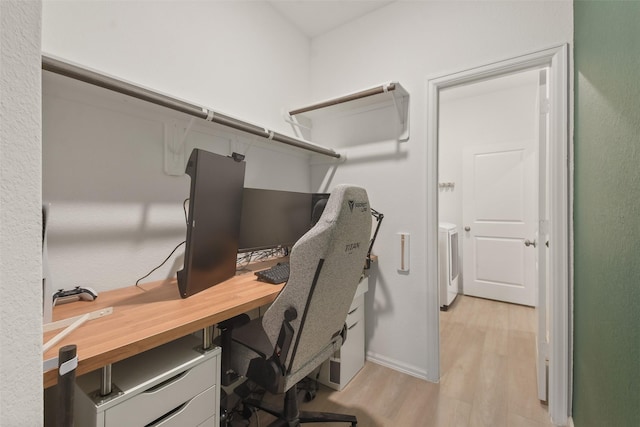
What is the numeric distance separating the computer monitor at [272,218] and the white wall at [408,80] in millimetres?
509

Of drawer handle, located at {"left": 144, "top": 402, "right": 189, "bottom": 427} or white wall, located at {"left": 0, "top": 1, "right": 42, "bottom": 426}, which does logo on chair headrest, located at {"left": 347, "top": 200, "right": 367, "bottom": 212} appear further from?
drawer handle, located at {"left": 144, "top": 402, "right": 189, "bottom": 427}

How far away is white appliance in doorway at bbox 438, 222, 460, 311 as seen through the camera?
10.4ft

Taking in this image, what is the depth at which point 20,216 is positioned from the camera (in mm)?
373

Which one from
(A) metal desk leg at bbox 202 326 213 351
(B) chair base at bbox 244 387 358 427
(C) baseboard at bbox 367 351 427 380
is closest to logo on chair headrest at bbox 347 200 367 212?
(A) metal desk leg at bbox 202 326 213 351

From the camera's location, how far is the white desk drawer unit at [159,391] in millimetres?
772

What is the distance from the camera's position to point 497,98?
3633 millimetres

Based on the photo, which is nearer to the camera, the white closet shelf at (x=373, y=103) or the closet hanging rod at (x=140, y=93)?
the closet hanging rod at (x=140, y=93)

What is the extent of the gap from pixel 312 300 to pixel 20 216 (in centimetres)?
77

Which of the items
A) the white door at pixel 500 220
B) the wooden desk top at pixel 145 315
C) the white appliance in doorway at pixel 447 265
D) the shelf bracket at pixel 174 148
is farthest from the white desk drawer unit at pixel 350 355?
the white door at pixel 500 220

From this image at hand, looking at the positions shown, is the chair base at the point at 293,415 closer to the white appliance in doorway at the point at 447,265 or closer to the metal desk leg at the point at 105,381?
the metal desk leg at the point at 105,381

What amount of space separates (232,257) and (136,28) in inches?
48.8

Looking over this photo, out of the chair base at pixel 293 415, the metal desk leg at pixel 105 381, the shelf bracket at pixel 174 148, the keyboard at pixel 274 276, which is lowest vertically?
the chair base at pixel 293 415

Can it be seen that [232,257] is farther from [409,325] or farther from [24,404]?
[409,325]

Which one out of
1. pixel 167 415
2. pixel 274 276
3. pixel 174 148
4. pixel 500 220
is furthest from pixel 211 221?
pixel 500 220
